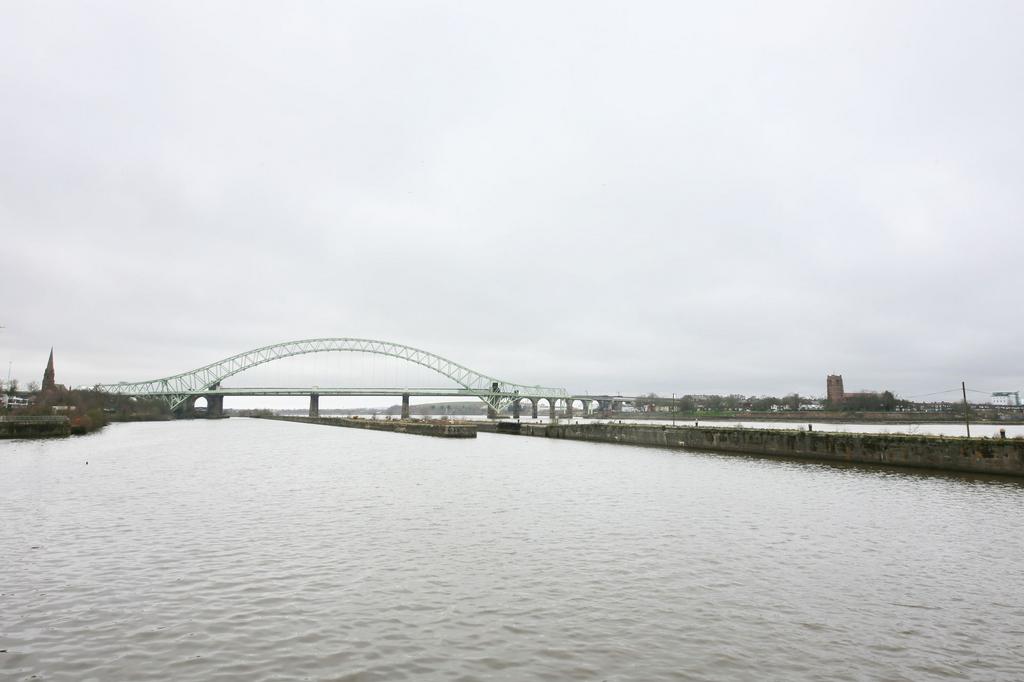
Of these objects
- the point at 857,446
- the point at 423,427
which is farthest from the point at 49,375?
the point at 857,446

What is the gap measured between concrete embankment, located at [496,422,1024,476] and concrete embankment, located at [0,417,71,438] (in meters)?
80.7

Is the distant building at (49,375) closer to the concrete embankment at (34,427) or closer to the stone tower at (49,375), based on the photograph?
the stone tower at (49,375)

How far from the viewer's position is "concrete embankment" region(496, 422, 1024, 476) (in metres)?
38.7

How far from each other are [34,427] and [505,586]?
9325 cm

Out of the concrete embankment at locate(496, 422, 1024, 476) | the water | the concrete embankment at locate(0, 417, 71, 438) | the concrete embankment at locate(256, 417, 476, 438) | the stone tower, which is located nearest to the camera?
the water

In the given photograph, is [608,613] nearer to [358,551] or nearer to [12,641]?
[358,551]

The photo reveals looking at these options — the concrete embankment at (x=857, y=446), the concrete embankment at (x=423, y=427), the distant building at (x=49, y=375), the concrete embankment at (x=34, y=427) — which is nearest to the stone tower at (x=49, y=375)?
the distant building at (x=49, y=375)

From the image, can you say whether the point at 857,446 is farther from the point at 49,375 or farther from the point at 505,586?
the point at 49,375

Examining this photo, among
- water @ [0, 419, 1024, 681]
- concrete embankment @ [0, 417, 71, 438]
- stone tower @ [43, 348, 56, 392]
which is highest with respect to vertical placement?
stone tower @ [43, 348, 56, 392]

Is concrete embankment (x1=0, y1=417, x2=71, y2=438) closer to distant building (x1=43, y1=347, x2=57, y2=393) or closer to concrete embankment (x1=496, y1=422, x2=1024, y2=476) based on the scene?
concrete embankment (x1=496, y1=422, x2=1024, y2=476)

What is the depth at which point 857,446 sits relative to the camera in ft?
158

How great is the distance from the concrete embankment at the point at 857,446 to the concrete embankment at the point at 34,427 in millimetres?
80725

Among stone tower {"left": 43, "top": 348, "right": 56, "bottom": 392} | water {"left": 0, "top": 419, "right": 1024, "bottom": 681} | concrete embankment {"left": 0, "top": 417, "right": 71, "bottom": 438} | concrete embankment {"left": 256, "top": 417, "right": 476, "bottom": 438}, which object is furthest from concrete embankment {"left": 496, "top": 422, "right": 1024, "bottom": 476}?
stone tower {"left": 43, "top": 348, "right": 56, "bottom": 392}

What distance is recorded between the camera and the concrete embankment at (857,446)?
38688mm
